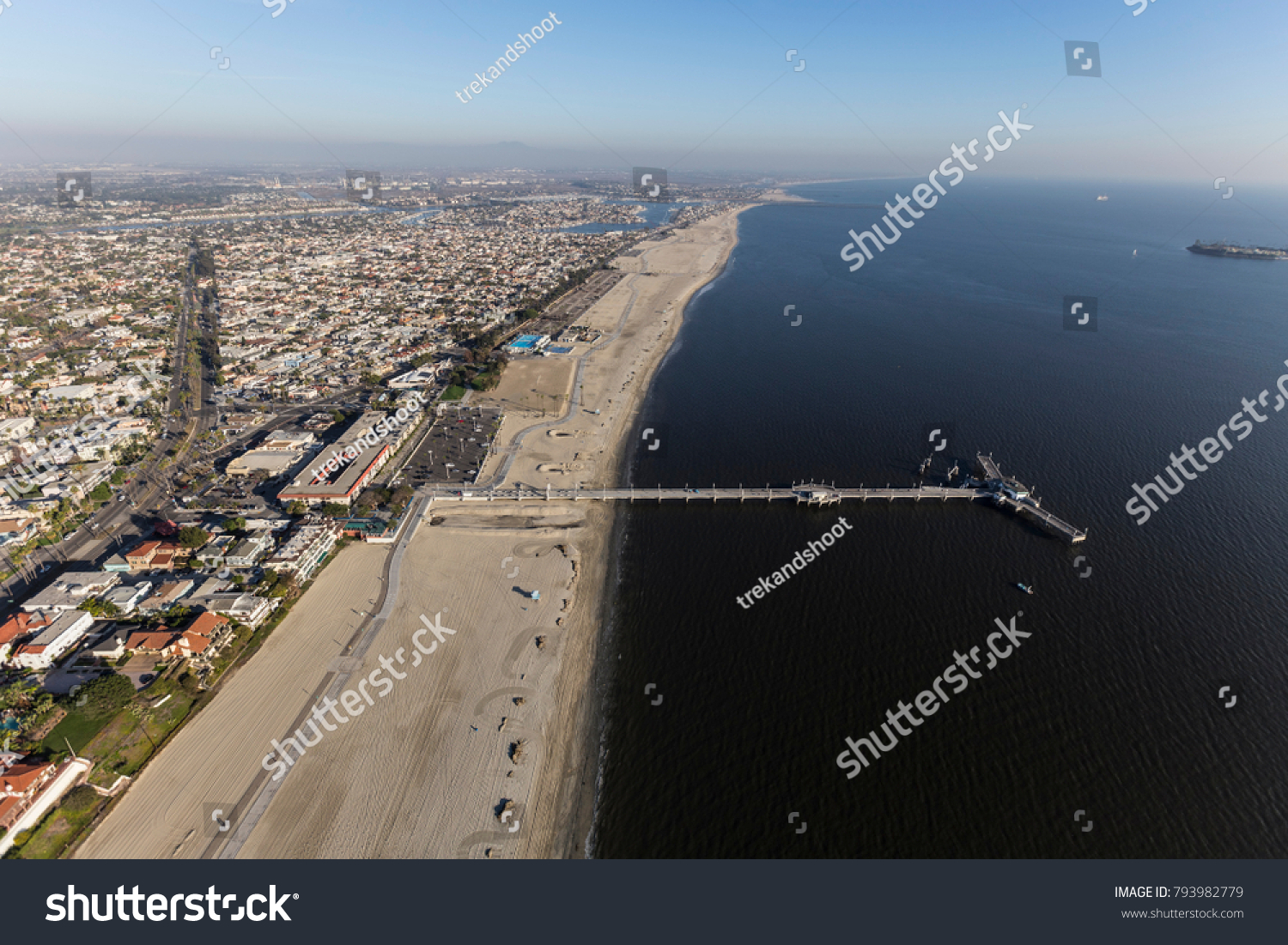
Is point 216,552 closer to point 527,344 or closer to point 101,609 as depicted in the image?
point 101,609

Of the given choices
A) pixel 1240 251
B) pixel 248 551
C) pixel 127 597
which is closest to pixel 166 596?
pixel 127 597

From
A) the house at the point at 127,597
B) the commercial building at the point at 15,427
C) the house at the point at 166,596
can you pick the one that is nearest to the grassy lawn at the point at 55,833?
the house at the point at 166,596

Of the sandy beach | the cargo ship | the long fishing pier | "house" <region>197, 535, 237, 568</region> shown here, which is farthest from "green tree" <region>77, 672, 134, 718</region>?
the cargo ship

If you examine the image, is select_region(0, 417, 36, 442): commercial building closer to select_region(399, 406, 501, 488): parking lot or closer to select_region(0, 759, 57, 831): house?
select_region(399, 406, 501, 488): parking lot

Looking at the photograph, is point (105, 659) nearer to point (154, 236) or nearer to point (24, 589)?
point (24, 589)

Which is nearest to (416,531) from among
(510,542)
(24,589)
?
(510,542)
